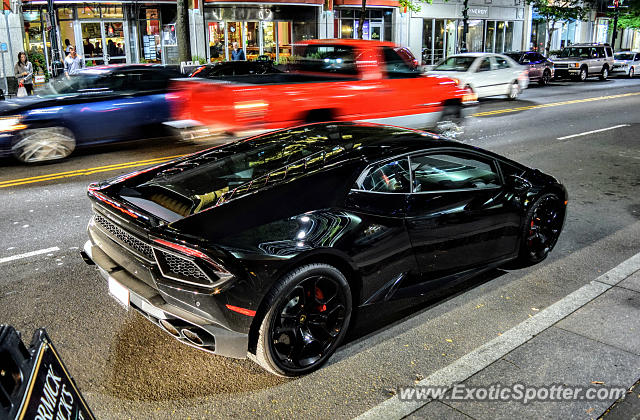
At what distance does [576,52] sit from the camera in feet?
101

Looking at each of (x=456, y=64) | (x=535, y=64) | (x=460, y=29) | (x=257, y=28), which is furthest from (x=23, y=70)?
(x=460, y=29)

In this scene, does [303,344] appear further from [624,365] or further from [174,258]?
[624,365]

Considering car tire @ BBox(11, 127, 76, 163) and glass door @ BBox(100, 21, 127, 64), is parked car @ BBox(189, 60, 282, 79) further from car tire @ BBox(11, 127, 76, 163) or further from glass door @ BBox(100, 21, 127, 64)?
glass door @ BBox(100, 21, 127, 64)

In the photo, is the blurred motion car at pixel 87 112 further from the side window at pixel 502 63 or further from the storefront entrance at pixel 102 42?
the storefront entrance at pixel 102 42

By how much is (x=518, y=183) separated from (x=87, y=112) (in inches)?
305

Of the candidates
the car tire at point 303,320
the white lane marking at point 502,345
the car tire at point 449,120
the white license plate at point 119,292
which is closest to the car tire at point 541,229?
the white lane marking at point 502,345

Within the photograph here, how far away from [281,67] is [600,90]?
60.8ft

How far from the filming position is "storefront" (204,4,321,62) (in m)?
28.5

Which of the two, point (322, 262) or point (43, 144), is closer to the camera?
point (322, 262)

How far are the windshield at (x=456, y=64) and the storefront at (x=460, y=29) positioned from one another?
529 inches

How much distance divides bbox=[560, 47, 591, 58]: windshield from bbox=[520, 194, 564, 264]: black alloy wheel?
1121 inches

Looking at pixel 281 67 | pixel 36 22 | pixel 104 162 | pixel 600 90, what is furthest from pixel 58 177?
pixel 600 90

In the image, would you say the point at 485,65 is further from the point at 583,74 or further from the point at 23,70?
the point at 23,70

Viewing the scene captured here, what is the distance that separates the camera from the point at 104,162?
1001 cm
